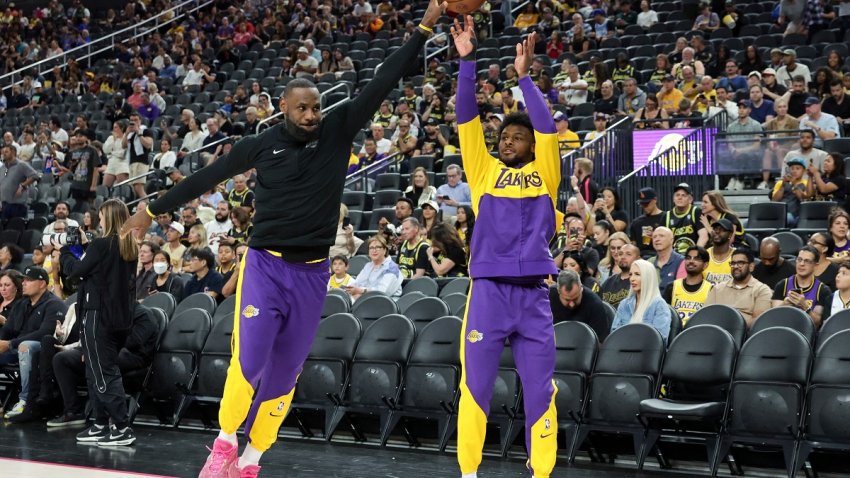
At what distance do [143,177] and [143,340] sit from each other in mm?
8103

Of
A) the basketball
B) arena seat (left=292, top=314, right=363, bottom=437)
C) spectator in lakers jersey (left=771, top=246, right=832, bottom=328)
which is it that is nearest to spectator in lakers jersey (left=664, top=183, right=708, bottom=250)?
spectator in lakers jersey (left=771, top=246, right=832, bottom=328)

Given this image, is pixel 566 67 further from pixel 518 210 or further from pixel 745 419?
pixel 518 210

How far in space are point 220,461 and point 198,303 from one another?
4.43 meters

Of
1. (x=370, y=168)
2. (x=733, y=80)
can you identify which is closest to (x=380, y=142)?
(x=370, y=168)

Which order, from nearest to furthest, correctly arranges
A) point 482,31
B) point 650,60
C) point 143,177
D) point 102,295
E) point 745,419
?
point 745,419 < point 102,295 < point 650,60 < point 143,177 < point 482,31

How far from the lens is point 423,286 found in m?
9.33

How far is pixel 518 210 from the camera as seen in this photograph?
15.7 feet

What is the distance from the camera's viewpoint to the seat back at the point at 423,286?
9.26 meters

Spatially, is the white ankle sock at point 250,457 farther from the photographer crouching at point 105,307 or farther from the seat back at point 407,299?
the seat back at point 407,299

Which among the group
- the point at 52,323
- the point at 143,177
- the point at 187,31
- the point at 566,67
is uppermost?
the point at 187,31

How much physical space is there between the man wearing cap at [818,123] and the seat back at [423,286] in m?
4.79

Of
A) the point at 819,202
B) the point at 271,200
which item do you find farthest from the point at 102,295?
the point at 819,202

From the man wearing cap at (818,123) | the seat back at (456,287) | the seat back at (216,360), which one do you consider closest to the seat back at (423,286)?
the seat back at (456,287)

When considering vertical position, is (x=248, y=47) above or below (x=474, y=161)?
above
